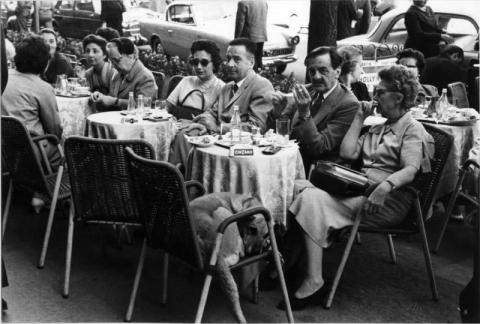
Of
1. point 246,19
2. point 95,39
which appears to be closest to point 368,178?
point 95,39

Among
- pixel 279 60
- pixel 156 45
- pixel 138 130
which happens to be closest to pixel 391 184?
pixel 138 130

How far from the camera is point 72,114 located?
6.81 m

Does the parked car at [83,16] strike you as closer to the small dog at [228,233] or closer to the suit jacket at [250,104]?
the suit jacket at [250,104]

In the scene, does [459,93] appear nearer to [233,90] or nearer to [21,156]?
[233,90]

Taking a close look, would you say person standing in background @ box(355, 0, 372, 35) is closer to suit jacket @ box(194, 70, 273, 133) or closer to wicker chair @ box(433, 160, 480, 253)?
suit jacket @ box(194, 70, 273, 133)

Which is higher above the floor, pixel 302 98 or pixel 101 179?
pixel 302 98

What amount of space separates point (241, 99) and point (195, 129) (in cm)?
45

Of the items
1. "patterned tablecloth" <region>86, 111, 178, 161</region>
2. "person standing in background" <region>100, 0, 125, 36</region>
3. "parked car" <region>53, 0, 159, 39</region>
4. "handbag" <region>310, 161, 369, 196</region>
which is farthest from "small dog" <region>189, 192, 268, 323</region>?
"parked car" <region>53, 0, 159, 39</region>

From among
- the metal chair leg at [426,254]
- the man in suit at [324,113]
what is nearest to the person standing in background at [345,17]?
the man in suit at [324,113]

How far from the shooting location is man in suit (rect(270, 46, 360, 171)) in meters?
5.07

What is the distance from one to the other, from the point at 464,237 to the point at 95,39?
13.8ft

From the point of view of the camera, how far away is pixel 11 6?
21.9 meters

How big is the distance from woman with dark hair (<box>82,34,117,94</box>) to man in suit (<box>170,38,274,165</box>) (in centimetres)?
195

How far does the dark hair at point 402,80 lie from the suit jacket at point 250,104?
52.2 inches
